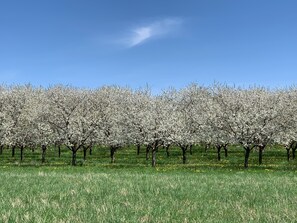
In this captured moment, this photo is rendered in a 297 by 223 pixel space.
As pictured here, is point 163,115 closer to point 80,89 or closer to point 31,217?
point 31,217

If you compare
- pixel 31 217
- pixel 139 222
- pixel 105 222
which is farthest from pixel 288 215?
pixel 31 217

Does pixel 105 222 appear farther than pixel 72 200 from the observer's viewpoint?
No

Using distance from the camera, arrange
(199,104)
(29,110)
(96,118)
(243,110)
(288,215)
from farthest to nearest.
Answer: (199,104) → (29,110) → (96,118) → (243,110) → (288,215)

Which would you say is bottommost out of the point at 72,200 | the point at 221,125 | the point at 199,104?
the point at 72,200

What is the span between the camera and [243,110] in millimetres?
55000

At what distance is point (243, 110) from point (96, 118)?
21270 millimetres

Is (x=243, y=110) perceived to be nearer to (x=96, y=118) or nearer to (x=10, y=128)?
(x=96, y=118)

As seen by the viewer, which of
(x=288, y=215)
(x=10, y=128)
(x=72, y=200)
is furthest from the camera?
(x=10, y=128)

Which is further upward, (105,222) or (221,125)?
(221,125)

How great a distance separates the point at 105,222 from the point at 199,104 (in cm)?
9244

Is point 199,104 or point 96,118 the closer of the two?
point 96,118

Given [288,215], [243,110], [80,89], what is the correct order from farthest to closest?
[80,89]
[243,110]
[288,215]

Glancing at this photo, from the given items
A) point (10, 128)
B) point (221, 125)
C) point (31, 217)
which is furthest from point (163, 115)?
point (31, 217)

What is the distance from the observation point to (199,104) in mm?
99625
